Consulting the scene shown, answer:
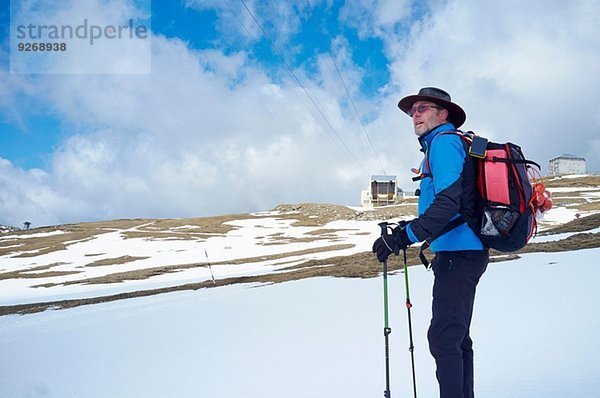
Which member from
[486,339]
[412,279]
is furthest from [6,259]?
[486,339]

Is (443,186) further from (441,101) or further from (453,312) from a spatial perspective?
(453,312)

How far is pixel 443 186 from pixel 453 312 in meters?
0.99

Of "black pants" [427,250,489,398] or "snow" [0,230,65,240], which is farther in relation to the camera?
"snow" [0,230,65,240]

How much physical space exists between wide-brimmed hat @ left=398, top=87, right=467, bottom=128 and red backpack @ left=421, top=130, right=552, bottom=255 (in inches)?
19.1

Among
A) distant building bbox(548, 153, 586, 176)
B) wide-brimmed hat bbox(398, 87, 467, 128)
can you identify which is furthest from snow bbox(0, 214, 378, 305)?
distant building bbox(548, 153, 586, 176)

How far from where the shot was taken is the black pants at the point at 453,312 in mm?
3152

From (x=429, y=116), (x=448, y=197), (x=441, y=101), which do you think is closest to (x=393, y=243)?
(x=448, y=197)

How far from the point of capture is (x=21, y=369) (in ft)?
20.8

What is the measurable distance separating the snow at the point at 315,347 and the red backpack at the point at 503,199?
5.58 feet

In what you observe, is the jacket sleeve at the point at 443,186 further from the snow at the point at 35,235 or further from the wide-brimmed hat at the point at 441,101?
the snow at the point at 35,235

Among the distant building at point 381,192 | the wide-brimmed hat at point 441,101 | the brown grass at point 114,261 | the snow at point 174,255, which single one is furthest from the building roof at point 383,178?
the wide-brimmed hat at point 441,101

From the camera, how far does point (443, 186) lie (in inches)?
126

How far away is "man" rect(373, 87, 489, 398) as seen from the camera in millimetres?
3154

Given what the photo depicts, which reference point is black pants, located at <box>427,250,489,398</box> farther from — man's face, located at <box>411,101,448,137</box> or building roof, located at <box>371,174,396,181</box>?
building roof, located at <box>371,174,396,181</box>
